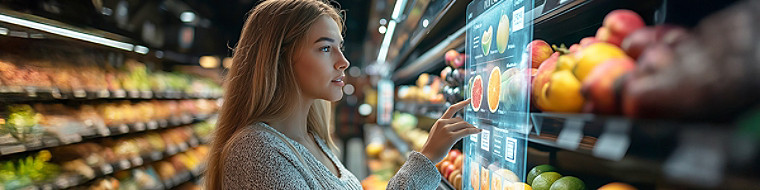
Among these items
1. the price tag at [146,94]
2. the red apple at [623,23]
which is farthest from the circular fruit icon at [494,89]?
the price tag at [146,94]

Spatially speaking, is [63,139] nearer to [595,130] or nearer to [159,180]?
[159,180]

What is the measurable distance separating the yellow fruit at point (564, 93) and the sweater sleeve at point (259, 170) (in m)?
0.68

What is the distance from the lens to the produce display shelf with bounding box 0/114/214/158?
2.74m

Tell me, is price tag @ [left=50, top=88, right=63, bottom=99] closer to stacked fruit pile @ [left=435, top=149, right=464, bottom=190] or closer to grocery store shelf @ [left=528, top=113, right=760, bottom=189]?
stacked fruit pile @ [left=435, top=149, right=464, bottom=190]

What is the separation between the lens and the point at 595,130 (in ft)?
2.10

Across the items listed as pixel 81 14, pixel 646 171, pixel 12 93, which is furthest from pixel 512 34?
pixel 81 14

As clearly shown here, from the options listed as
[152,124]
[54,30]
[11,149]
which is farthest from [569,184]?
[152,124]

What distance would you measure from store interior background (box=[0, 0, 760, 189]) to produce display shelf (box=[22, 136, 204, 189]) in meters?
→ 0.01

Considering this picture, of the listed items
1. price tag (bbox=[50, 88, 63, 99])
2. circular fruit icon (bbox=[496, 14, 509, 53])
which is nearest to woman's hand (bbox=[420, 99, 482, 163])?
circular fruit icon (bbox=[496, 14, 509, 53])

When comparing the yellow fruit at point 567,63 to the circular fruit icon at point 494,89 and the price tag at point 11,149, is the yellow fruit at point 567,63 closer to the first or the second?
the circular fruit icon at point 494,89

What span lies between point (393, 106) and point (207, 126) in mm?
2265

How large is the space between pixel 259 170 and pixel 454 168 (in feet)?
3.39

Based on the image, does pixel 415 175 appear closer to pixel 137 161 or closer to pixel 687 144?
Result: pixel 687 144

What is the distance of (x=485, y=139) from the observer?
4.26 feet
